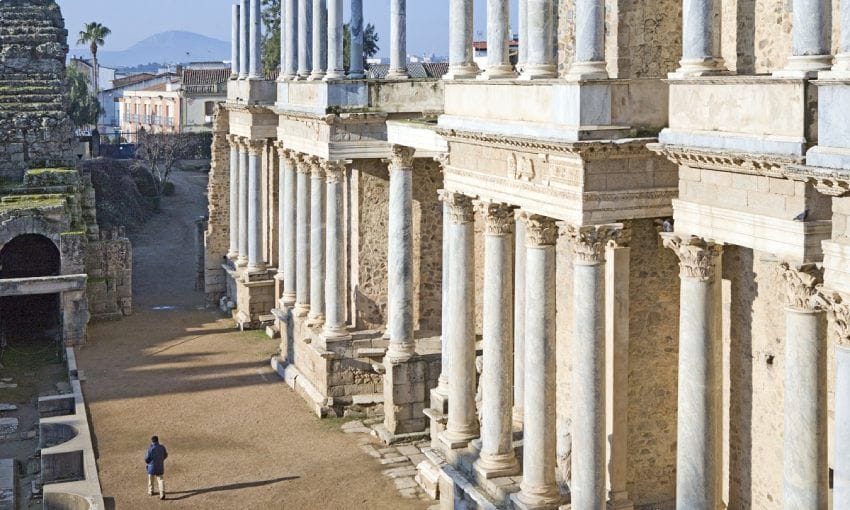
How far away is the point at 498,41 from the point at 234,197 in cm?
2077

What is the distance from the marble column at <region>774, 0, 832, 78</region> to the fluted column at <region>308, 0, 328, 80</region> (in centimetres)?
1648

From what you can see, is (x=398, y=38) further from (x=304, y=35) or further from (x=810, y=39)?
(x=810, y=39)

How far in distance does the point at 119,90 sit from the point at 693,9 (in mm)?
104617

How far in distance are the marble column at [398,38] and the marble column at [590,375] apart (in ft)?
34.4

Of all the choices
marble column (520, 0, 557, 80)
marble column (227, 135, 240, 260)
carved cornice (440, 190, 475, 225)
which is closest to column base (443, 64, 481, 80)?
carved cornice (440, 190, 475, 225)

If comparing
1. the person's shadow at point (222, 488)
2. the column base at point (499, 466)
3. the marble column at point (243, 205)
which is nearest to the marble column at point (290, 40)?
the marble column at point (243, 205)

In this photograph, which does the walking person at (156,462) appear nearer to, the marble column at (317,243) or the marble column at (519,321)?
the marble column at (519,321)

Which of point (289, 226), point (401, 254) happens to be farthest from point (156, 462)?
point (289, 226)

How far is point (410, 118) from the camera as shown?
24438mm

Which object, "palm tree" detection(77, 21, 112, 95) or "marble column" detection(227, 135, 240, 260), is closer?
"marble column" detection(227, 135, 240, 260)

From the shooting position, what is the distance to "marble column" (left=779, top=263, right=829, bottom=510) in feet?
36.0

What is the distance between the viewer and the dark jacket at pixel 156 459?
66.3 ft

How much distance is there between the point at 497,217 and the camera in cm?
1630

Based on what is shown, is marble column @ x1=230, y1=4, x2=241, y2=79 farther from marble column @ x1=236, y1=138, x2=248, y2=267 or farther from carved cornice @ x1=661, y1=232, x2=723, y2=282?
carved cornice @ x1=661, y1=232, x2=723, y2=282
